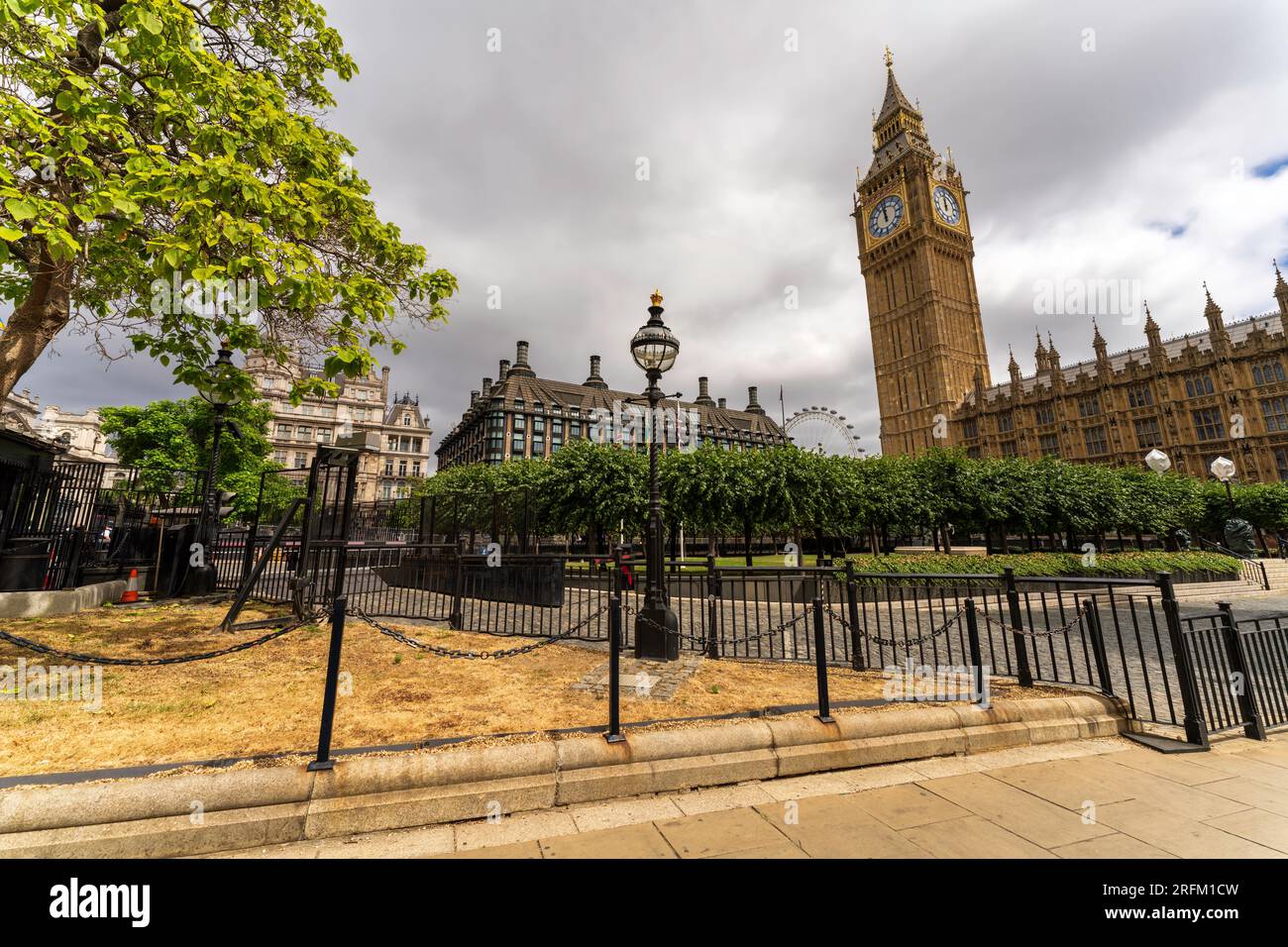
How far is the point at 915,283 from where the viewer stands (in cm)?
8319

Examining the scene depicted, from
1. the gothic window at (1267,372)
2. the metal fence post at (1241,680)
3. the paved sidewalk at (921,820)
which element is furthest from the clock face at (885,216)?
the paved sidewalk at (921,820)

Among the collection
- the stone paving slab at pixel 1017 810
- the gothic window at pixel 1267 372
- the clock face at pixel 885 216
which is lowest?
the stone paving slab at pixel 1017 810

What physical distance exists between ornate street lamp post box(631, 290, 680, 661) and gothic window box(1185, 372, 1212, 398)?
7584cm

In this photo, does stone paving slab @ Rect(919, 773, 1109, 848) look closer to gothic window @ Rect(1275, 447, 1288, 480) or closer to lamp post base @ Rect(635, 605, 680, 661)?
lamp post base @ Rect(635, 605, 680, 661)

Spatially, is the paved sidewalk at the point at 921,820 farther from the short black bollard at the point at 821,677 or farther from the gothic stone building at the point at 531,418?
the gothic stone building at the point at 531,418

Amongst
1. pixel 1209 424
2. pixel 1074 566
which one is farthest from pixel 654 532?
pixel 1209 424

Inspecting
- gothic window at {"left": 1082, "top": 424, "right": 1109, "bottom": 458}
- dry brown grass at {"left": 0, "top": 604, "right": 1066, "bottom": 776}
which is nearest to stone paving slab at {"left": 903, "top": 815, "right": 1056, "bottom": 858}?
dry brown grass at {"left": 0, "top": 604, "right": 1066, "bottom": 776}

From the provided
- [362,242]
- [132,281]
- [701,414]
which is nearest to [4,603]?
[132,281]

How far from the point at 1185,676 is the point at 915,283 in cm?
9385

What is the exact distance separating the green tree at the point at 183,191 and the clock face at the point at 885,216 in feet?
326

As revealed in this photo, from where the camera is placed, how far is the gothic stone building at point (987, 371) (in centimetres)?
5153

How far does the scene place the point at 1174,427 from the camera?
2184 inches

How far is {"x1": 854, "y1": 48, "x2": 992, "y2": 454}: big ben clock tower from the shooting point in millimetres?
79188

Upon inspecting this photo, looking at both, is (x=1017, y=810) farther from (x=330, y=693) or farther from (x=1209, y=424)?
(x=1209, y=424)
